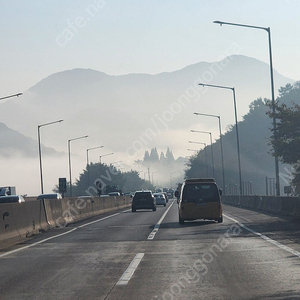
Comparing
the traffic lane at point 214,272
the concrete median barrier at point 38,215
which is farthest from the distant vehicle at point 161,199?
the traffic lane at point 214,272

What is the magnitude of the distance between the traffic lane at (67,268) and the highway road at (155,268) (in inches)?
0.6

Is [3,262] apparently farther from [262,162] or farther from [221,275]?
[262,162]

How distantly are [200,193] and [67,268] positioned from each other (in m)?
16.5

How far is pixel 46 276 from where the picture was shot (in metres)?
11.9

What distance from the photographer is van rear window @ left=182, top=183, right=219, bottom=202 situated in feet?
94.0

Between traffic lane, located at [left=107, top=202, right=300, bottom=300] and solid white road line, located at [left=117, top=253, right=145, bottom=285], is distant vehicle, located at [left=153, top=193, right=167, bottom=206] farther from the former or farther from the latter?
solid white road line, located at [left=117, top=253, right=145, bottom=285]

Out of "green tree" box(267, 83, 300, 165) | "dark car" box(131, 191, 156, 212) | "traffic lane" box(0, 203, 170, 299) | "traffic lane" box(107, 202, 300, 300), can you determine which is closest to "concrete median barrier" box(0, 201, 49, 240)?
"traffic lane" box(0, 203, 170, 299)

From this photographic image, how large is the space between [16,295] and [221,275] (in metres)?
3.59

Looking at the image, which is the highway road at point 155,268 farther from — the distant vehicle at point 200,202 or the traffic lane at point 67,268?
the distant vehicle at point 200,202

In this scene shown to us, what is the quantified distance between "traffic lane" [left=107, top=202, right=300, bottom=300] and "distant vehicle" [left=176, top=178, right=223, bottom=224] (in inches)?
374

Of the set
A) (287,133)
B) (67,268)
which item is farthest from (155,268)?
(287,133)

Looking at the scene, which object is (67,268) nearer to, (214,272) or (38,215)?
(214,272)

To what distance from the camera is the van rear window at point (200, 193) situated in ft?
94.0

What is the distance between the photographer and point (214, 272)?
11.9 m
